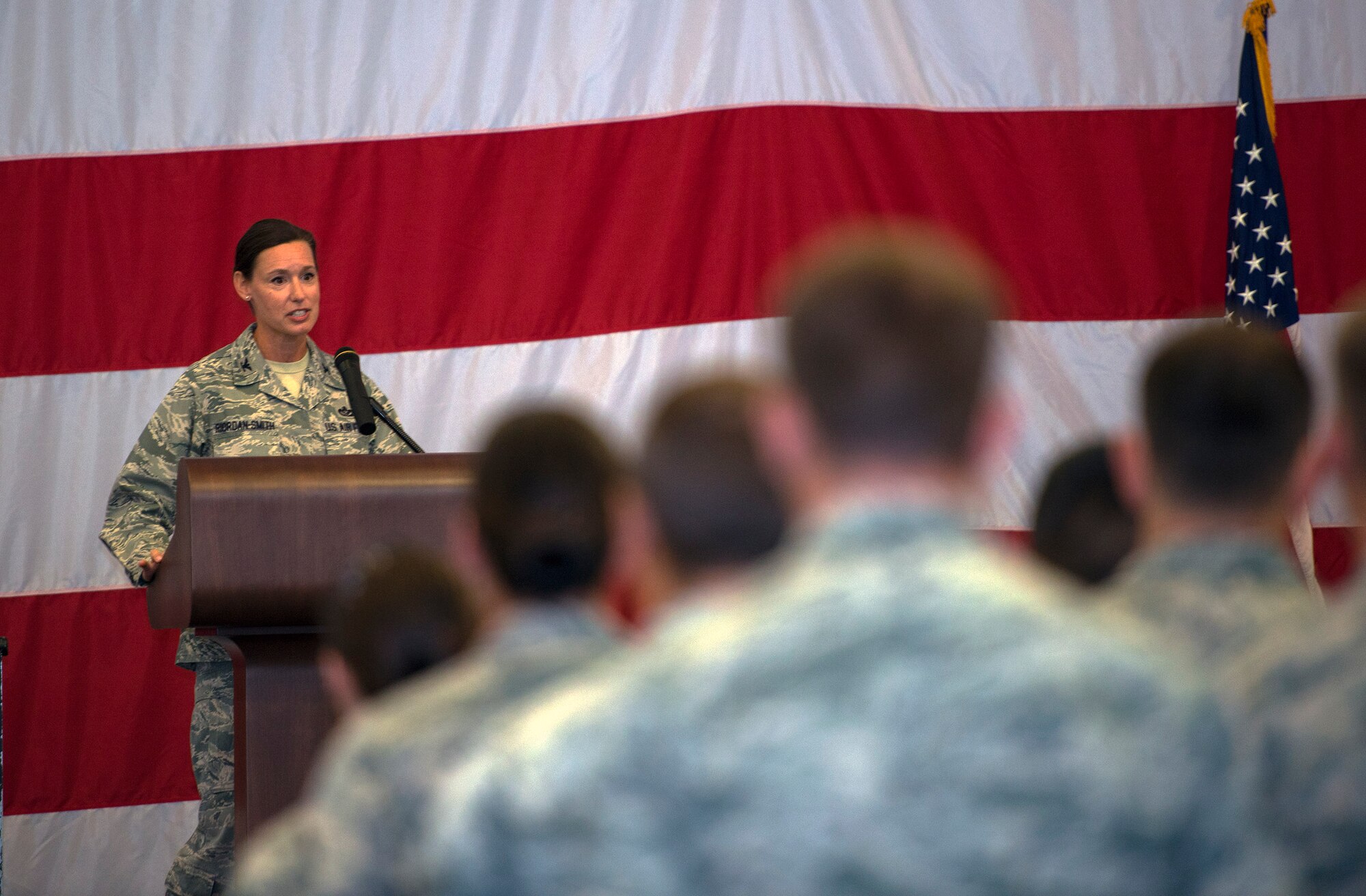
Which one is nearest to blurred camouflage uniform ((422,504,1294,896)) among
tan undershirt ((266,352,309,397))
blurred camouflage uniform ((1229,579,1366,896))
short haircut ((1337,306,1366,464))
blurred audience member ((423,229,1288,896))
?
blurred audience member ((423,229,1288,896))

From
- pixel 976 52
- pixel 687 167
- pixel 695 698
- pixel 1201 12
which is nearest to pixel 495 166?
pixel 687 167

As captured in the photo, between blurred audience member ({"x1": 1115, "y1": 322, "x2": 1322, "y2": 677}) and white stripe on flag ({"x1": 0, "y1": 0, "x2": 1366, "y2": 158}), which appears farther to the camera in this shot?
white stripe on flag ({"x1": 0, "y1": 0, "x2": 1366, "y2": 158})

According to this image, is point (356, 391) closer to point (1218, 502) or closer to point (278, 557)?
point (278, 557)

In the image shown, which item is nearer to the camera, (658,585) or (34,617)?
(658,585)

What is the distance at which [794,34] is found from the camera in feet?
14.3

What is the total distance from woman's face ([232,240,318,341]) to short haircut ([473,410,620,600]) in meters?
2.25

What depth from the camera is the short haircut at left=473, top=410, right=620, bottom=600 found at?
3.71 feet

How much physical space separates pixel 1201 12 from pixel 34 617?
3811 millimetres

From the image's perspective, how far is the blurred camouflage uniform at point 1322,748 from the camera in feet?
3.11

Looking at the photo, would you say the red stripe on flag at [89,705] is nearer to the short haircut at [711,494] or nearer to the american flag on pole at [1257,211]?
the american flag on pole at [1257,211]

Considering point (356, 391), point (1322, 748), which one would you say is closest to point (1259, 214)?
point (356, 391)

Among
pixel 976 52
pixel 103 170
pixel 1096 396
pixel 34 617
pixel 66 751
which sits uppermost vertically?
pixel 976 52

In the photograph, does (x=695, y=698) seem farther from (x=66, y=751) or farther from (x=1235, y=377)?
(x=66, y=751)

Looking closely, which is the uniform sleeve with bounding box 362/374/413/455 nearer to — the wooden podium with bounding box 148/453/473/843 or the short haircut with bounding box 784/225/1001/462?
the wooden podium with bounding box 148/453/473/843
